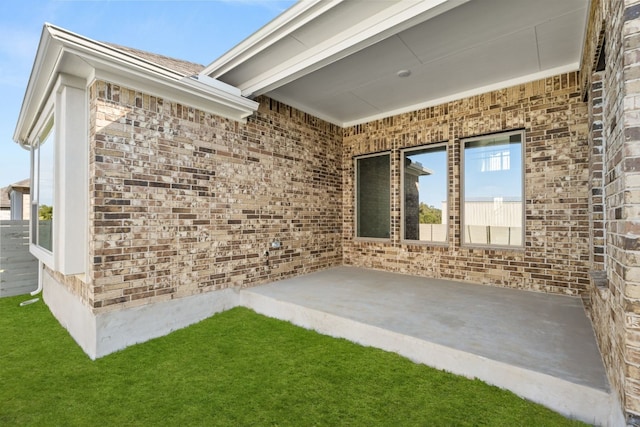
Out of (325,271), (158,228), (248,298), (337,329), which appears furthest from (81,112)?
(325,271)

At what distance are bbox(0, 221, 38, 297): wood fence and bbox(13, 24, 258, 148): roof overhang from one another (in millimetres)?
2554

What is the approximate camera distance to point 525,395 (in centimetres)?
210

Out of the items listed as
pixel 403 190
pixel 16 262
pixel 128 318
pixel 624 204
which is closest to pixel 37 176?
pixel 16 262

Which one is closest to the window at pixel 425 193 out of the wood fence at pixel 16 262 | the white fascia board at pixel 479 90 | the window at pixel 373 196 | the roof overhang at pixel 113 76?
the window at pixel 373 196

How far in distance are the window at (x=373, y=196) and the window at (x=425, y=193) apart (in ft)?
1.18

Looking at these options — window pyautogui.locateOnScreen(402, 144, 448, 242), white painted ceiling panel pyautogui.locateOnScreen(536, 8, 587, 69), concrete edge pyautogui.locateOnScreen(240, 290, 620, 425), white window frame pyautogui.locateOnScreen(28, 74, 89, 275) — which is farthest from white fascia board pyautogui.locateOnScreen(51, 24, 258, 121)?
white painted ceiling panel pyautogui.locateOnScreen(536, 8, 587, 69)

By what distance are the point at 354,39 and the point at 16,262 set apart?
713 cm

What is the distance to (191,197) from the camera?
383cm

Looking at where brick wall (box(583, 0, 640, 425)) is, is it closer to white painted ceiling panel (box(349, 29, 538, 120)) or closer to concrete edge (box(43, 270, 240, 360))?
white painted ceiling panel (box(349, 29, 538, 120))

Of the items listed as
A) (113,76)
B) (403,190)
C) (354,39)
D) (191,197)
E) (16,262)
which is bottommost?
(16,262)

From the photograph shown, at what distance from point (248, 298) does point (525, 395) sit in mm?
3301

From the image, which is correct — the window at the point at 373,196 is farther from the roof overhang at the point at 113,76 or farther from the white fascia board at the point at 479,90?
the roof overhang at the point at 113,76

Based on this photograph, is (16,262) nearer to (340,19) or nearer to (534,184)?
(340,19)

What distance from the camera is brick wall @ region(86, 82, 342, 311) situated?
3.18 meters
